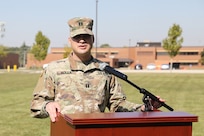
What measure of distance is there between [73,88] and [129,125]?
1.07m

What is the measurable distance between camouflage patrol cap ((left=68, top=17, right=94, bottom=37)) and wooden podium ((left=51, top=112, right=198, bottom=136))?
3.24ft

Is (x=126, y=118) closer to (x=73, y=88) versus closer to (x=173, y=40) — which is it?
(x=73, y=88)

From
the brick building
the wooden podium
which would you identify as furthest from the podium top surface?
the brick building

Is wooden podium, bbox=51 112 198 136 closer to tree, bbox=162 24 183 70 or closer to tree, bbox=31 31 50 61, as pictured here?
tree, bbox=162 24 183 70

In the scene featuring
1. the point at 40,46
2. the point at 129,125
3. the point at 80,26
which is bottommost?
the point at 129,125

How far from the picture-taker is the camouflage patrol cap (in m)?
3.29

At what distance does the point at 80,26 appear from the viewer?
3336 millimetres

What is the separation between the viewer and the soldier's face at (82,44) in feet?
10.8

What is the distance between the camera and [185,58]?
101 m

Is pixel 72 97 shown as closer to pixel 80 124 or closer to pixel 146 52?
pixel 80 124

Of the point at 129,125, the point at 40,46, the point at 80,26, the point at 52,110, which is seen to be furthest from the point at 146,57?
the point at 129,125

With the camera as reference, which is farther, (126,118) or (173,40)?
(173,40)

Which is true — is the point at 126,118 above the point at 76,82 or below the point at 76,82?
below

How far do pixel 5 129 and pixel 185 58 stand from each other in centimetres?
9386
